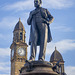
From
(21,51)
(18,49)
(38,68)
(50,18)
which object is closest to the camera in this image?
(38,68)

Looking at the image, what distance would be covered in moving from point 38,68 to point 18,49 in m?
68.6

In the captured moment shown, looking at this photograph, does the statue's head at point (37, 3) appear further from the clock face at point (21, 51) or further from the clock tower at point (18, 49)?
the clock face at point (21, 51)

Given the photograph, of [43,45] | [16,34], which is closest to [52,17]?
[43,45]

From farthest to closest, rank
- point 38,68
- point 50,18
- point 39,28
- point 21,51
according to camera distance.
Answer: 1. point 21,51
2. point 50,18
3. point 39,28
4. point 38,68

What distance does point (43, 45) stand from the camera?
36.2ft

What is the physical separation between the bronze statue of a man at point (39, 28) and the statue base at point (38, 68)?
2.54ft

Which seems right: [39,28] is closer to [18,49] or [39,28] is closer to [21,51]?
[18,49]

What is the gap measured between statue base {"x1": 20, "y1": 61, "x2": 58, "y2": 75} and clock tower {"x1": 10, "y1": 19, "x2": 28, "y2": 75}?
66.4 metres

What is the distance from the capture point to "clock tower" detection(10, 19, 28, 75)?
251 feet

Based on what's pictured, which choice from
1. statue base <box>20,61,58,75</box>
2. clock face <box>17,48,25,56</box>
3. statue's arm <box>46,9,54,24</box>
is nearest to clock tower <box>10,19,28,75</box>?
clock face <box>17,48,25,56</box>

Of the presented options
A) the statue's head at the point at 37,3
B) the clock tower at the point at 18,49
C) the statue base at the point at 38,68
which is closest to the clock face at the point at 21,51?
the clock tower at the point at 18,49

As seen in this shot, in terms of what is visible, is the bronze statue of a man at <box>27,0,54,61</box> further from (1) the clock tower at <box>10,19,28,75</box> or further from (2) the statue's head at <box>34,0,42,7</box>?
(1) the clock tower at <box>10,19,28,75</box>

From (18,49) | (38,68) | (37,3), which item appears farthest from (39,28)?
(18,49)

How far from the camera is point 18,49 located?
78125mm
